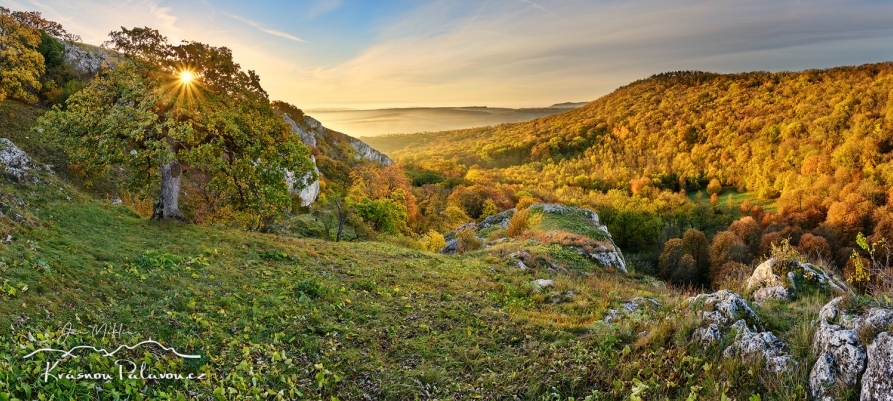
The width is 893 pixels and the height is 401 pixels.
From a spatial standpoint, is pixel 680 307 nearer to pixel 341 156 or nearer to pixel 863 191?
pixel 341 156

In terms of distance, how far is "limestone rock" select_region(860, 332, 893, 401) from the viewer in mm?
5607

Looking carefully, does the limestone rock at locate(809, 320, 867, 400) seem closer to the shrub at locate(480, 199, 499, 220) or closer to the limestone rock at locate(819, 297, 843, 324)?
the limestone rock at locate(819, 297, 843, 324)

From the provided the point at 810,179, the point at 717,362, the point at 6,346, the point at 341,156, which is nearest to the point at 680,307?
the point at 717,362

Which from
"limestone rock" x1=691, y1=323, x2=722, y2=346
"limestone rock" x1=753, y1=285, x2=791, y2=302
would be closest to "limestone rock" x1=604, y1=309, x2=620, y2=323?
"limestone rock" x1=691, y1=323, x2=722, y2=346

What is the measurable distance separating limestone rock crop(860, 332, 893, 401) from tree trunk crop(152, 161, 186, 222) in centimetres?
2354

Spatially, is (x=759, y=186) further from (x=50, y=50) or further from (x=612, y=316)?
(x=50, y=50)

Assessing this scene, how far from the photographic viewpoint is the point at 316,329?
1096 centimetres

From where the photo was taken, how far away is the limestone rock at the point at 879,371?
5.61 metres

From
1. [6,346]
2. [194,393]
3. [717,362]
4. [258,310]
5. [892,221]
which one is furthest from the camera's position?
[892,221]

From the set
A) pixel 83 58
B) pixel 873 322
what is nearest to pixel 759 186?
pixel 873 322

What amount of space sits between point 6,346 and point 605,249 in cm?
3376

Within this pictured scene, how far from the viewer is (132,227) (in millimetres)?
17375

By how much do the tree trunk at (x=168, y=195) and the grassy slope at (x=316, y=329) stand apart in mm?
1859

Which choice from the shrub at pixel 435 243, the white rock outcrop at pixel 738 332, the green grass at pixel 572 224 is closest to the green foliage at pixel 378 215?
the shrub at pixel 435 243
